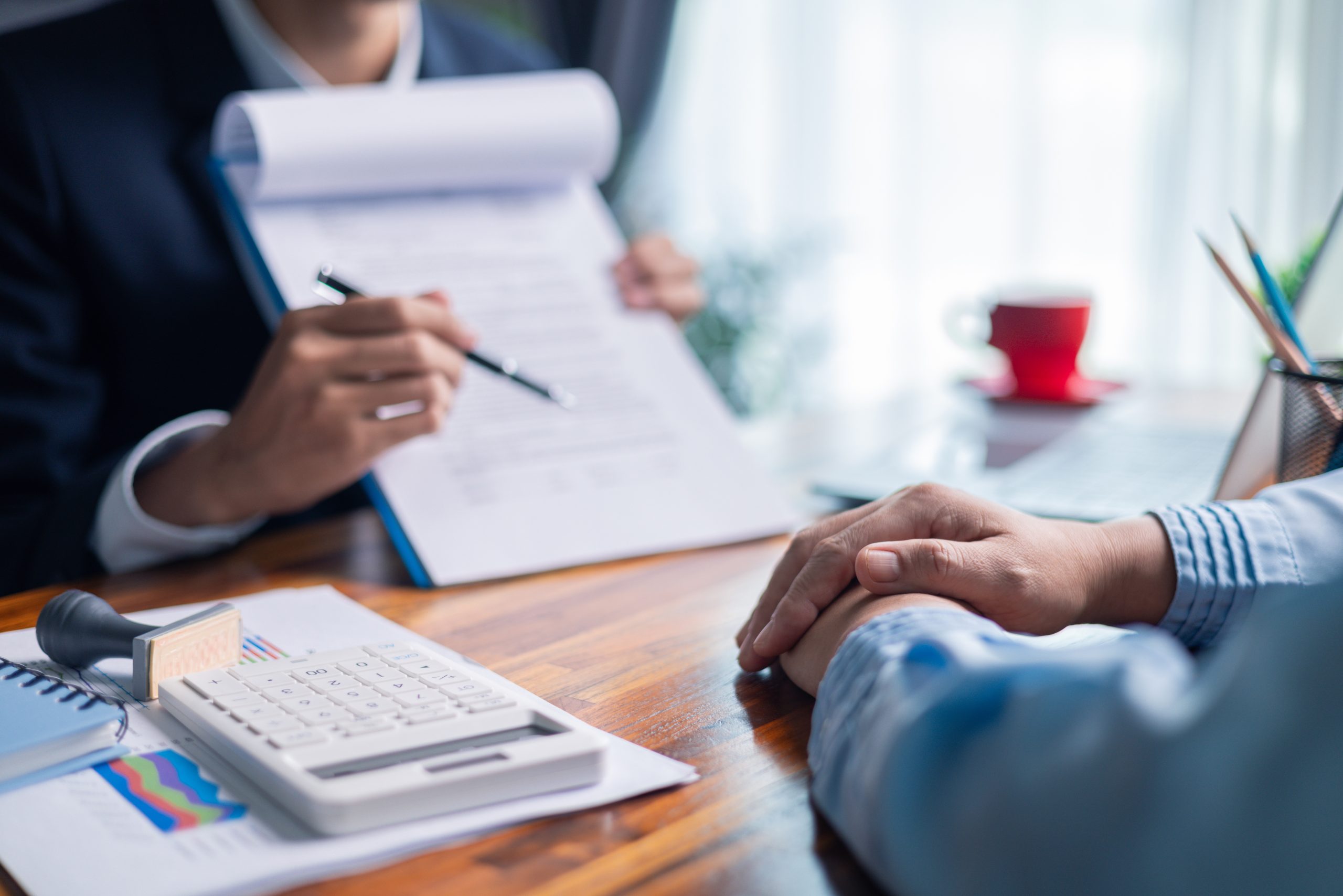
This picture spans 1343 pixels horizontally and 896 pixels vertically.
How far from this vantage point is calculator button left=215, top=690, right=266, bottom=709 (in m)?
0.46

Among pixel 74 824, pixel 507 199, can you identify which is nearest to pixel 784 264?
pixel 507 199

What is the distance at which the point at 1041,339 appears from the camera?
3.64 ft

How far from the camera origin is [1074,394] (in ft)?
3.78

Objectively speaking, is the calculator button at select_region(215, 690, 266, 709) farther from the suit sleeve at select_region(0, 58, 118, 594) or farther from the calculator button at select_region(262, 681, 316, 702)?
the suit sleeve at select_region(0, 58, 118, 594)

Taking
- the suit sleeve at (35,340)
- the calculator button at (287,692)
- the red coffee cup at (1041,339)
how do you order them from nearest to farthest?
the calculator button at (287,692), the suit sleeve at (35,340), the red coffee cup at (1041,339)

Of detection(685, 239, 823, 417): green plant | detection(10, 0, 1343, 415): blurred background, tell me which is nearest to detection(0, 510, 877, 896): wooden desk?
detection(10, 0, 1343, 415): blurred background

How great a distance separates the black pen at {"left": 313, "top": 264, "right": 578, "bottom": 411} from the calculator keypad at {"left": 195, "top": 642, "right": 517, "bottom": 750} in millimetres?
313

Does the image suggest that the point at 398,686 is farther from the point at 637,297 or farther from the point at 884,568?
the point at 637,297

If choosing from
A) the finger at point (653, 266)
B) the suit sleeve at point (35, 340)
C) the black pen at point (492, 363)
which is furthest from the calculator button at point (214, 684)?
the finger at point (653, 266)

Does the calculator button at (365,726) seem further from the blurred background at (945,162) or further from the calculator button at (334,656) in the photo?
the blurred background at (945,162)

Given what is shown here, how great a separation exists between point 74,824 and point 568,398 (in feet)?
1.69

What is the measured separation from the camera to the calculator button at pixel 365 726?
426 millimetres

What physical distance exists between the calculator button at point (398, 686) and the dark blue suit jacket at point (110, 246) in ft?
1.99

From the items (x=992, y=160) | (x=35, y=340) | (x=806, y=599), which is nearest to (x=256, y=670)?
(x=806, y=599)
